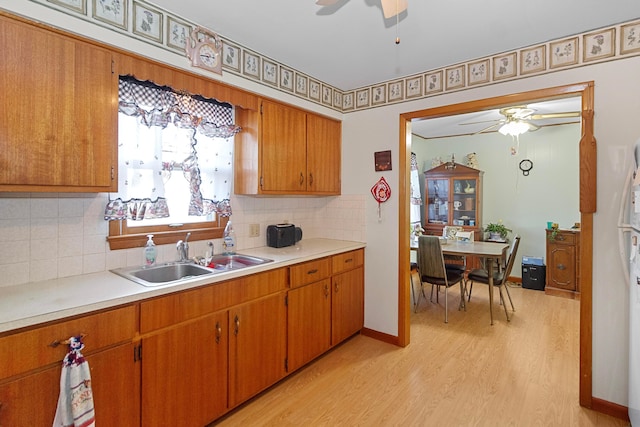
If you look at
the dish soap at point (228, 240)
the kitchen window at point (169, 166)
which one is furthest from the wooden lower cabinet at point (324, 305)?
the kitchen window at point (169, 166)

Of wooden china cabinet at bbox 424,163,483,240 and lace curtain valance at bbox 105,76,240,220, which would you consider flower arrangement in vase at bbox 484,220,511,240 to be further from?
lace curtain valance at bbox 105,76,240,220

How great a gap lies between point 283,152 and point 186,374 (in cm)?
170

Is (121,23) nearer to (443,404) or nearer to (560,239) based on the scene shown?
(443,404)

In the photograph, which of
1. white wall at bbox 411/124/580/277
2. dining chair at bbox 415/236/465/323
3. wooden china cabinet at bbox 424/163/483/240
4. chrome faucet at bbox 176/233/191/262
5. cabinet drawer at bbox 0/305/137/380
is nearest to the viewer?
cabinet drawer at bbox 0/305/137/380

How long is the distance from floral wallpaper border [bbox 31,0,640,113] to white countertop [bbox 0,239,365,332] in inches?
51.2

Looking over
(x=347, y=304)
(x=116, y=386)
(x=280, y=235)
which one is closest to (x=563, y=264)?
(x=347, y=304)

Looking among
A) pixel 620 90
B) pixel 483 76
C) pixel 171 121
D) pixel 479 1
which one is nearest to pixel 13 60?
pixel 171 121

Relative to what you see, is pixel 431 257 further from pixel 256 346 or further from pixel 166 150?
pixel 166 150

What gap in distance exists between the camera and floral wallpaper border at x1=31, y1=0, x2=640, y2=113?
1713 millimetres

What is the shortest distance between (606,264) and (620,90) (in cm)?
105

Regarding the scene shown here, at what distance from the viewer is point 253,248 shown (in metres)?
2.76

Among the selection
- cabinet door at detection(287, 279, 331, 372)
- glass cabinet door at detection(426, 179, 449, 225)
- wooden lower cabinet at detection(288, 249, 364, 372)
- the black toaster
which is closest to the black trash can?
glass cabinet door at detection(426, 179, 449, 225)

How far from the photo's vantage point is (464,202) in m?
5.36

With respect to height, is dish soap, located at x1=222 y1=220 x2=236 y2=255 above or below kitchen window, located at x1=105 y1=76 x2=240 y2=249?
below
